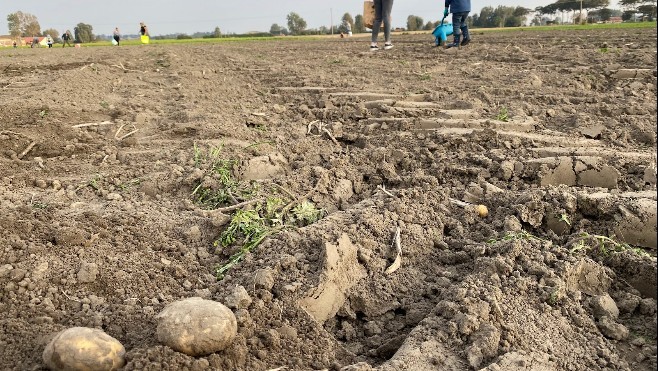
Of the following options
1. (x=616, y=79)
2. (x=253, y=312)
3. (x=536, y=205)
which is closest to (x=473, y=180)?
(x=536, y=205)

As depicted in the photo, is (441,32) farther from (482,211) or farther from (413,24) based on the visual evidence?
(413,24)

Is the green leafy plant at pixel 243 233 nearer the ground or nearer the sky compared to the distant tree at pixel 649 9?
nearer the ground

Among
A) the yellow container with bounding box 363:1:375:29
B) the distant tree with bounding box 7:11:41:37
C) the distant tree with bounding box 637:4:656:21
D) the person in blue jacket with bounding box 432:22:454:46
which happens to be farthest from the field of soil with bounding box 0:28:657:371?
the distant tree with bounding box 7:11:41:37

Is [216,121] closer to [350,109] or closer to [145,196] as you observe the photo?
[350,109]

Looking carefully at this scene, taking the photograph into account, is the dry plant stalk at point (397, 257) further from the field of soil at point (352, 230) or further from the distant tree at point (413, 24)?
the distant tree at point (413, 24)

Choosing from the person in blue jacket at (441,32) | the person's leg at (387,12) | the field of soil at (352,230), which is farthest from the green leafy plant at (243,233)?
the person in blue jacket at (441,32)

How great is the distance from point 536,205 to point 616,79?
12.8 feet

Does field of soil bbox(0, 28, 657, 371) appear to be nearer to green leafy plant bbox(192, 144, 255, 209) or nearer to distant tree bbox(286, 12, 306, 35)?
green leafy plant bbox(192, 144, 255, 209)

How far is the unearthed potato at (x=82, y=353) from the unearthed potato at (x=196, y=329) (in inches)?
6.3

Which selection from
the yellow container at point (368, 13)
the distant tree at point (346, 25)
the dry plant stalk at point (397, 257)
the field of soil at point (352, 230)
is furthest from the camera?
the distant tree at point (346, 25)

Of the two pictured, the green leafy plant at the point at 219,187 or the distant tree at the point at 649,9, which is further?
the distant tree at the point at 649,9

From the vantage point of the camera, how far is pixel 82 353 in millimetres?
1661

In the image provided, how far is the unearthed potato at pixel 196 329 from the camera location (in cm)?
174

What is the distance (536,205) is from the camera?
103 inches
